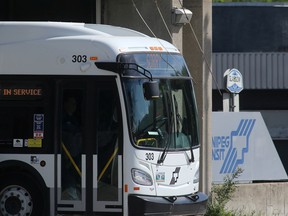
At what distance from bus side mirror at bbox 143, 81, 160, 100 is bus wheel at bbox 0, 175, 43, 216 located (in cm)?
240

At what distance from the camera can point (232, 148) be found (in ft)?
66.5

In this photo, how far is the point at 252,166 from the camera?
2050 centimetres

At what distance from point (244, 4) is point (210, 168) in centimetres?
1574

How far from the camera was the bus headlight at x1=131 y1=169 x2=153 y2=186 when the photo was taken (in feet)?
48.1

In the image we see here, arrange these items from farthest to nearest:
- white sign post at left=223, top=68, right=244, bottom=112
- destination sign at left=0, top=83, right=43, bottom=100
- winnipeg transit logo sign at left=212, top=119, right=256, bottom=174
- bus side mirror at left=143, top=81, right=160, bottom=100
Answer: white sign post at left=223, top=68, right=244, bottom=112 → winnipeg transit logo sign at left=212, top=119, right=256, bottom=174 → destination sign at left=0, top=83, right=43, bottom=100 → bus side mirror at left=143, top=81, right=160, bottom=100

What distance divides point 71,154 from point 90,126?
0.56 meters

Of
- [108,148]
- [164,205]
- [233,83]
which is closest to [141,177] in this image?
[164,205]

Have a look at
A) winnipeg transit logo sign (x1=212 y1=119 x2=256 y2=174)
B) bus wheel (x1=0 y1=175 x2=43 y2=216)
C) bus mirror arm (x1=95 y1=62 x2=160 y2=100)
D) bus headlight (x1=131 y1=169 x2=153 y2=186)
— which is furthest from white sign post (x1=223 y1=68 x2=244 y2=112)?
bus wheel (x1=0 y1=175 x2=43 y2=216)

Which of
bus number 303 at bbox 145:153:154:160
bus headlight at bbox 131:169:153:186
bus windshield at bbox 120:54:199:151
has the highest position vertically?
bus windshield at bbox 120:54:199:151

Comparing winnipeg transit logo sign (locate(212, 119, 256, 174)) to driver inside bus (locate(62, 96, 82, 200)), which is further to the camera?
winnipeg transit logo sign (locate(212, 119, 256, 174))

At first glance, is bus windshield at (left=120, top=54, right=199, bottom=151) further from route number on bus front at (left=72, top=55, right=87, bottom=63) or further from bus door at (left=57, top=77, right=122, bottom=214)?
route number on bus front at (left=72, top=55, right=87, bottom=63)

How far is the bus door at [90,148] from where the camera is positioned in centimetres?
1480

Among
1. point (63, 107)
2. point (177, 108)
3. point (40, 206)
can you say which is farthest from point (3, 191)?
point (177, 108)

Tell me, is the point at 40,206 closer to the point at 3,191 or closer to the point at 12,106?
the point at 3,191
